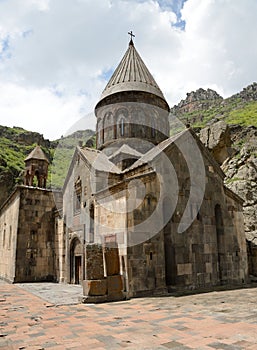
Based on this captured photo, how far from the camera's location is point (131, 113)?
14930mm

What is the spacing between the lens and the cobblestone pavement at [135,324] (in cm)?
409

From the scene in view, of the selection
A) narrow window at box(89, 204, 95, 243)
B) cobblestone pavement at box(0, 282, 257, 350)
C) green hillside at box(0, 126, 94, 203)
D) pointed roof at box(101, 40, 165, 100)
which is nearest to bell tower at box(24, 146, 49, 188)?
pointed roof at box(101, 40, 165, 100)

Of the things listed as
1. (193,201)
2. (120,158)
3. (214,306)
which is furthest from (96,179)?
(214,306)

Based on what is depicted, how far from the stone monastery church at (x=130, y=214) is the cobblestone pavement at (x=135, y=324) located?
53.5 inches

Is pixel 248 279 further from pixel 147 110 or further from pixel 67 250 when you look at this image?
pixel 147 110

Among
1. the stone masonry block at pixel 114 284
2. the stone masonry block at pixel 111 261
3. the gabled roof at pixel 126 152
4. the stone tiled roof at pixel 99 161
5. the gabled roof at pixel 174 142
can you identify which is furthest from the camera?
the gabled roof at pixel 126 152

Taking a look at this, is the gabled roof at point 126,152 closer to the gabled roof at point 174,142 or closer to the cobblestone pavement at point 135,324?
the gabled roof at point 174,142

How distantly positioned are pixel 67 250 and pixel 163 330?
931cm

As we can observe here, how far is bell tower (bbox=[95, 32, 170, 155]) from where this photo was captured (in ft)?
48.7

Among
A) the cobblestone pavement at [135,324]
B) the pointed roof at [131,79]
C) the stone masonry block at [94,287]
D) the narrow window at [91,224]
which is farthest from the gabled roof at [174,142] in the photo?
the pointed roof at [131,79]

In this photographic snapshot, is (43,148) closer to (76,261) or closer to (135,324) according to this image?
(76,261)

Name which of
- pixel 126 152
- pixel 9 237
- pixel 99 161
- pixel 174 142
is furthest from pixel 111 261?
pixel 9 237

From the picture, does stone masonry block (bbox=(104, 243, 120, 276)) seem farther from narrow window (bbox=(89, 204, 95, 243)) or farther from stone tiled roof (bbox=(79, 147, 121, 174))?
stone tiled roof (bbox=(79, 147, 121, 174))

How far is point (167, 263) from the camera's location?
951cm
